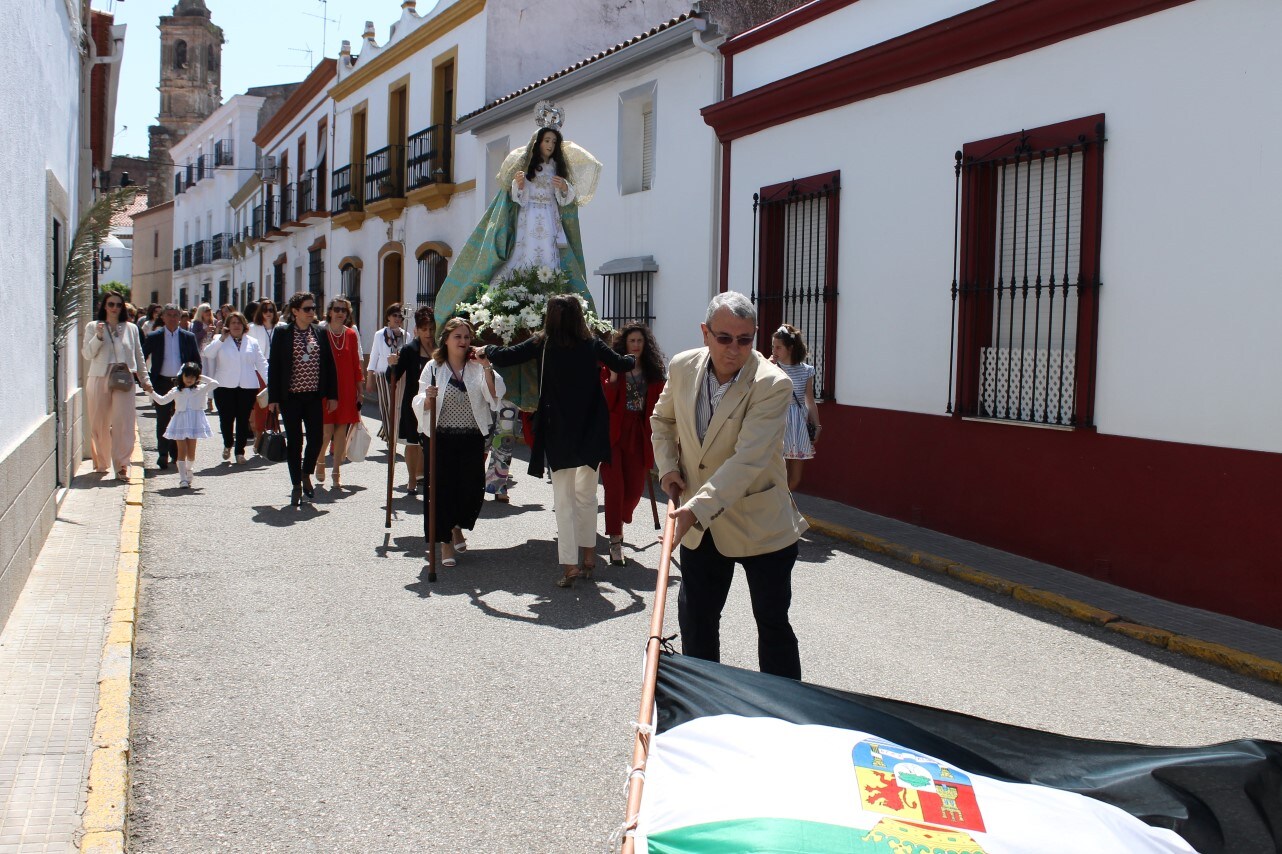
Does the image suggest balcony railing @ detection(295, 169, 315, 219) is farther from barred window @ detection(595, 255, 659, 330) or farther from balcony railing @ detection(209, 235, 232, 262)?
barred window @ detection(595, 255, 659, 330)

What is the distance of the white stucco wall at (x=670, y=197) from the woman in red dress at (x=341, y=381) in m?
3.92

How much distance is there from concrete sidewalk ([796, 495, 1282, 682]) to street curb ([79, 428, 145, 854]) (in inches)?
208

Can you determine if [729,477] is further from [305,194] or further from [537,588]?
[305,194]

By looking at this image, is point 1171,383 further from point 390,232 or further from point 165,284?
point 165,284

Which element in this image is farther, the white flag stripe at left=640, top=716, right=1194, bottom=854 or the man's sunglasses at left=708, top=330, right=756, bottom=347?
the man's sunglasses at left=708, top=330, right=756, bottom=347

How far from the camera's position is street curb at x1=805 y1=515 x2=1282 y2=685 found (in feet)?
21.1

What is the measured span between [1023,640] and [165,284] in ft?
172

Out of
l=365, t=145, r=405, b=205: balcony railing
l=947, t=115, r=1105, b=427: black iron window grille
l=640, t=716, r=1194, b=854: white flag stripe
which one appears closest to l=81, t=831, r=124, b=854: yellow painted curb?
l=640, t=716, r=1194, b=854: white flag stripe

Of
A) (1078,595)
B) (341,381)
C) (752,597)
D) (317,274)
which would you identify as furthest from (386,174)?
(752,597)

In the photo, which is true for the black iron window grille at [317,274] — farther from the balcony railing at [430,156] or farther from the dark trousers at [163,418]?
the dark trousers at [163,418]

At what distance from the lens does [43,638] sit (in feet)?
19.7

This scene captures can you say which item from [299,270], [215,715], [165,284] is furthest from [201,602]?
[165,284]

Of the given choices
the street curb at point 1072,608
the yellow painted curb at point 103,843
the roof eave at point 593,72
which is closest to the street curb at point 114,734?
the yellow painted curb at point 103,843

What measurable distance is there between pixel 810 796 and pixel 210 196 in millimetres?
46731
